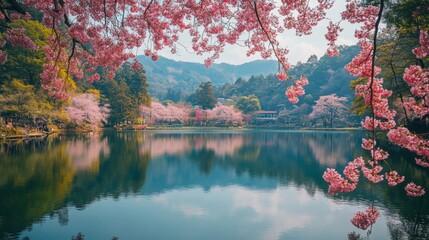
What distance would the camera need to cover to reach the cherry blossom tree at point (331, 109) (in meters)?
57.0

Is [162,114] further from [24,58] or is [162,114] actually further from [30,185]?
[30,185]

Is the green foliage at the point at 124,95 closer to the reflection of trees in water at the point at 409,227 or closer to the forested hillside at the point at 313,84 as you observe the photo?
the forested hillside at the point at 313,84

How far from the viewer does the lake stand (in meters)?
7.75

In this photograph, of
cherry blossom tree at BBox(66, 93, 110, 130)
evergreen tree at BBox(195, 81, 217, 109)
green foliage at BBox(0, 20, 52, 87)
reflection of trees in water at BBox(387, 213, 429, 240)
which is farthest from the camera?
evergreen tree at BBox(195, 81, 217, 109)

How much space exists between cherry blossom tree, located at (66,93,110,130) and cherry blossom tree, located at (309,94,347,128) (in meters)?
38.6

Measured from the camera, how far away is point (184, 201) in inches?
430

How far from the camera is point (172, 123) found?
66.7m

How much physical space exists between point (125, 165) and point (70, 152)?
4.70 m

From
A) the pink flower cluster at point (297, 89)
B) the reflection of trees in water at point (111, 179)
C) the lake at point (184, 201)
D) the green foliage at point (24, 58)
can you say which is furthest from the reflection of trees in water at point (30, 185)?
the green foliage at point (24, 58)

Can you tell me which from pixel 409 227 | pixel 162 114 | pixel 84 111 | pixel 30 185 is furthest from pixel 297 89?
pixel 162 114

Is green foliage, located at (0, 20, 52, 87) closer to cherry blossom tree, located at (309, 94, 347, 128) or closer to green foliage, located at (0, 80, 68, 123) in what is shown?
green foliage, located at (0, 80, 68, 123)

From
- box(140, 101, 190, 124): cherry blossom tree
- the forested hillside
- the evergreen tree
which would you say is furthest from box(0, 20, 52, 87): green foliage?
the forested hillside

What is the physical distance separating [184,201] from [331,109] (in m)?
51.9

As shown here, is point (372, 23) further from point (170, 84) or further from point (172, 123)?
point (170, 84)
